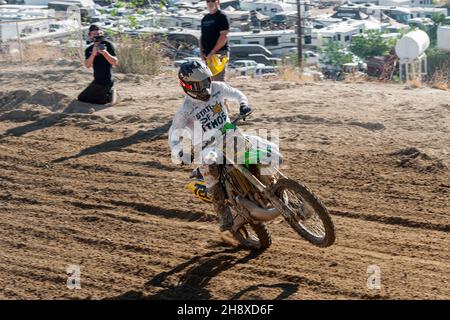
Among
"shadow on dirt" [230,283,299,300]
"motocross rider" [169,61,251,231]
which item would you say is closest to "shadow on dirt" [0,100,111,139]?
"motocross rider" [169,61,251,231]

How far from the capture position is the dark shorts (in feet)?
44.7

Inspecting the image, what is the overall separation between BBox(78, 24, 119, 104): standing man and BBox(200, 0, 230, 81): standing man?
1.77m

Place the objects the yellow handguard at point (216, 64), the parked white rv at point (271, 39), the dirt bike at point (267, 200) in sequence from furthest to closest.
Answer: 1. the parked white rv at point (271, 39)
2. the yellow handguard at point (216, 64)
3. the dirt bike at point (267, 200)

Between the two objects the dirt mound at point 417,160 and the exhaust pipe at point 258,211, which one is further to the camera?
the dirt mound at point 417,160

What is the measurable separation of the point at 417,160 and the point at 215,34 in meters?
4.00

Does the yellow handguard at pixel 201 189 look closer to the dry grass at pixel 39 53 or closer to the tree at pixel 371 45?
the dry grass at pixel 39 53

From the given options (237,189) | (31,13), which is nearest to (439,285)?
(237,189)

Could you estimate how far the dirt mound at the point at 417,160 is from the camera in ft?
31.0

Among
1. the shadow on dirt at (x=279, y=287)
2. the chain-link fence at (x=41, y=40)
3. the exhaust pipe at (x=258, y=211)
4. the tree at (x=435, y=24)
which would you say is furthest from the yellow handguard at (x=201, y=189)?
the tree at (x=435, y=24)

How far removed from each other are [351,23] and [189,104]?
50.9 meters

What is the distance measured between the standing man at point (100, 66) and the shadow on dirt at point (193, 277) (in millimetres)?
6270

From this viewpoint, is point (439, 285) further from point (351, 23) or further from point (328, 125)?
point (351, 23)

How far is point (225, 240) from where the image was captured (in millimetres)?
8062

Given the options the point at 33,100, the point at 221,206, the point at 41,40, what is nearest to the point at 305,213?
the point at 221,206
